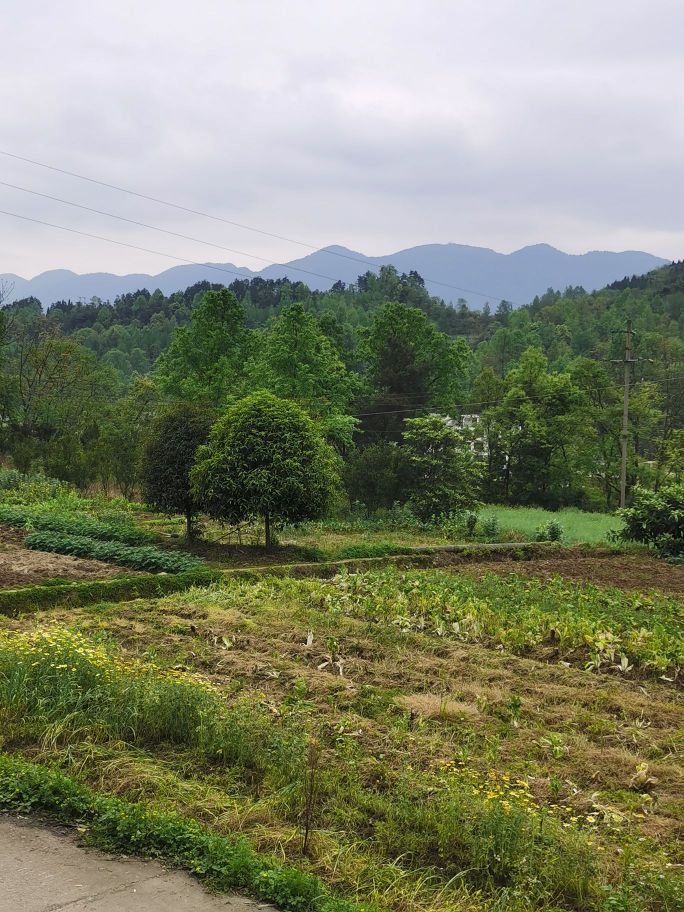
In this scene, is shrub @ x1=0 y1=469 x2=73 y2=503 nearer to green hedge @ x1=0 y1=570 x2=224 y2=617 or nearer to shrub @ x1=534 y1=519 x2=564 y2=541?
green hedge @ x1=0 y1=570 x2=224 y2=617

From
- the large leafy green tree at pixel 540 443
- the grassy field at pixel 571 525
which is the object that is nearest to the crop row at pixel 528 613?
the grassy field at pixel 571 525

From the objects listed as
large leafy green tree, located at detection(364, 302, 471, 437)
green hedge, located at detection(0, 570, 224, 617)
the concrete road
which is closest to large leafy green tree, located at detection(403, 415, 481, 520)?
green hedge, located at detection(0, 570, 224, 617)

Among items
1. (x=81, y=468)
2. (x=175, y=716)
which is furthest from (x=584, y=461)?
(x=175, y=716)

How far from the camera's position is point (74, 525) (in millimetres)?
19109

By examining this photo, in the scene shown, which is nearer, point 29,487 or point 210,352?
point 29,487

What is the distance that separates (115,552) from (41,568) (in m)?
1.64

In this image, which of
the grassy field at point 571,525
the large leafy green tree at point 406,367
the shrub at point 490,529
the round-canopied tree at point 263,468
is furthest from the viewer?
the large leafy green tree at point 406,367

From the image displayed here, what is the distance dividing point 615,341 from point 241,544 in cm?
5858

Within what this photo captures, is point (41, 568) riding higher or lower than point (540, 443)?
lower

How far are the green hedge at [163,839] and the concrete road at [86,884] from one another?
95 millimetres

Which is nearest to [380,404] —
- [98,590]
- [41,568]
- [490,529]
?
[490,529]

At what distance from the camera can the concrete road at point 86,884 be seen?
4402 mm

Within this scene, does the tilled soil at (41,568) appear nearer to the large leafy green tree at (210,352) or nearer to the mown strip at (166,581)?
the mown strip at (166,581)

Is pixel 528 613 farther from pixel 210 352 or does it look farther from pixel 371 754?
pixel 210 352
